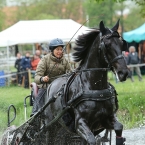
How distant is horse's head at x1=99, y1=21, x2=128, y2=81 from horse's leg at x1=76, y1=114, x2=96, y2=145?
0.90m

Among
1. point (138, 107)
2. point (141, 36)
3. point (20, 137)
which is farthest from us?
point (141, 36)

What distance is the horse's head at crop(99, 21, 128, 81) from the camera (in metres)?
6.41

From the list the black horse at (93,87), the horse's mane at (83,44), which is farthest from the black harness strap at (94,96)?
the horse's mane at (83,44)

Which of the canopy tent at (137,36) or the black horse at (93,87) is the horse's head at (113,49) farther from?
the canopy tent at (137,36)

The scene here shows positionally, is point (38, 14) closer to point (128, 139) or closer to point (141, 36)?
point (141, 36)

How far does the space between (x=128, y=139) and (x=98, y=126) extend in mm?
3704

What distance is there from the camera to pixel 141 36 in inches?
1089

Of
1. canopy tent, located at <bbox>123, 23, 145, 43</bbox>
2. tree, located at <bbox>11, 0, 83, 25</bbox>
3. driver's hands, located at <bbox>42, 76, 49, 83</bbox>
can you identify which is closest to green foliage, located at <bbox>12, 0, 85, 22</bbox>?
tree, located at <bbox>11, 0, 83, 25</bbox>

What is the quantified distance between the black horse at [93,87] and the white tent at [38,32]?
16828 millimetres

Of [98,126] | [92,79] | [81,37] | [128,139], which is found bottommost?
[128,139]

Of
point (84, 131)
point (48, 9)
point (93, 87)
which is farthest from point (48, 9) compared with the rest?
point (84, 131)

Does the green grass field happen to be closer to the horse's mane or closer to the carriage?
the carriage

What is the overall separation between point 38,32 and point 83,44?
18482 millimetres

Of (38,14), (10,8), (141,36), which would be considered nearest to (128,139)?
(141,36)
